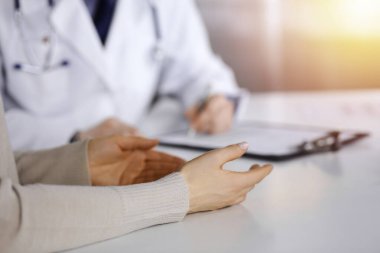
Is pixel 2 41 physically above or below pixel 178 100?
above

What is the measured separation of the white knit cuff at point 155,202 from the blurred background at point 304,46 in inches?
81.2

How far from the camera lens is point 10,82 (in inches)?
52.8

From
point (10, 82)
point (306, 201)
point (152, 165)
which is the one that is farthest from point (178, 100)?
point (306, 201)

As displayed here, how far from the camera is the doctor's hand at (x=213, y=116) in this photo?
4.58 feet

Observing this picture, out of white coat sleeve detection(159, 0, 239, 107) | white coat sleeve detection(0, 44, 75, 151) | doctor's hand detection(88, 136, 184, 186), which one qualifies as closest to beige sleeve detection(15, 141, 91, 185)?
doctor's hand detection(88, 136, 184, 186)

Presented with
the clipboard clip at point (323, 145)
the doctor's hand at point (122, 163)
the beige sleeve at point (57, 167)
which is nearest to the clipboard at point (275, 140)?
the clipboard clip at point (323, 145)

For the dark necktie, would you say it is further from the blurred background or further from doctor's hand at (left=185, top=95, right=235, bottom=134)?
the blurred background

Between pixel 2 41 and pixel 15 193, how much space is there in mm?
760

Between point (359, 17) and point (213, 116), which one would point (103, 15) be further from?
point (359, 17)

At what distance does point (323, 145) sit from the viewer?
44.1 inches

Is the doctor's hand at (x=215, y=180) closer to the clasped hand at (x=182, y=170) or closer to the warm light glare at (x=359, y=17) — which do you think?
the clasped hand at (x=182, y=170)

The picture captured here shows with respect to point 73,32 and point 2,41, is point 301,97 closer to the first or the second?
point 73,32

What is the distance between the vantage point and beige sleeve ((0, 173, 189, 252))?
0.61 m

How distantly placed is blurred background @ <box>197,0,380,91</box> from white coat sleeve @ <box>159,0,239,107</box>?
935mm
